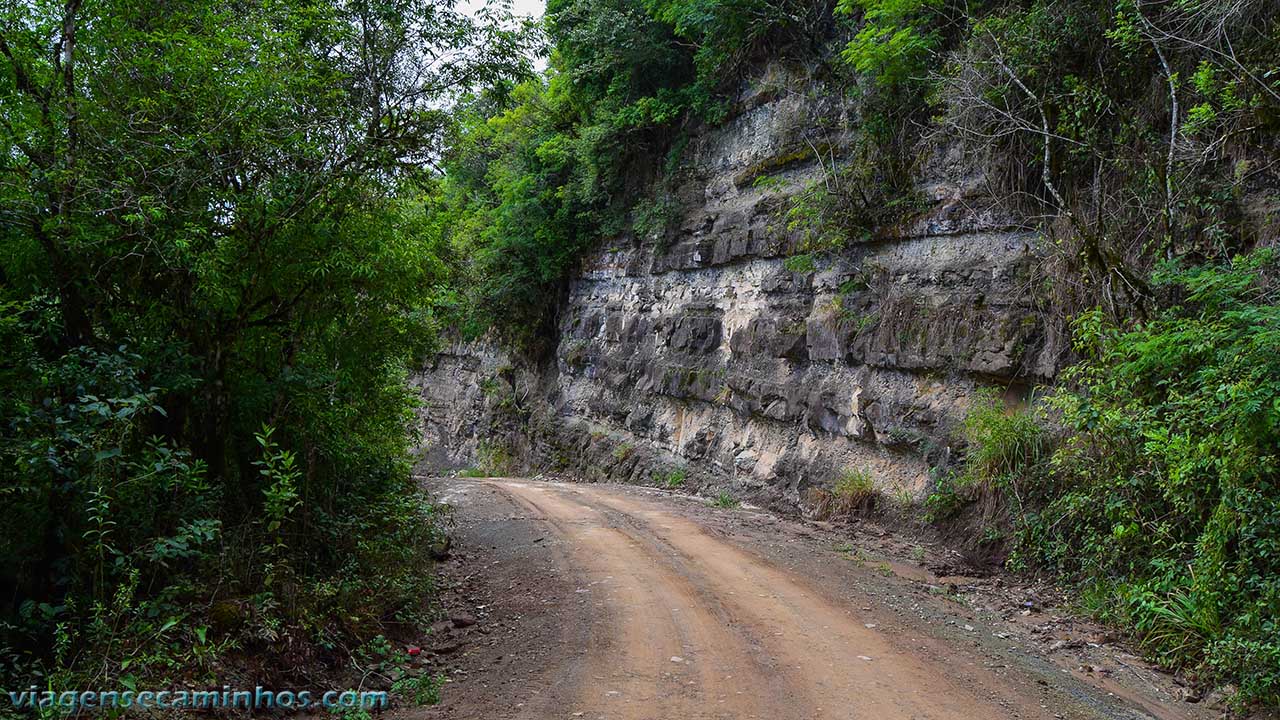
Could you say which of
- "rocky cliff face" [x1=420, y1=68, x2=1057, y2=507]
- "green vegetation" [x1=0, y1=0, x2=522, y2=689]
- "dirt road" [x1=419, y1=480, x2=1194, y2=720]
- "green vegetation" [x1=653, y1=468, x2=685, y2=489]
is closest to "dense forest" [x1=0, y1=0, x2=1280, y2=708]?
"green vegetation" [x1=0, y1=0, x2=522, y2=689]

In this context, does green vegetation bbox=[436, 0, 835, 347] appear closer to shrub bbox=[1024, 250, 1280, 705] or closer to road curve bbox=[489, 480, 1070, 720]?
road curve bbox=[489, 480, 1070, 720]

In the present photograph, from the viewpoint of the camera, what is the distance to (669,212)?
18031 mm

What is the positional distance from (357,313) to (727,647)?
5156 mm

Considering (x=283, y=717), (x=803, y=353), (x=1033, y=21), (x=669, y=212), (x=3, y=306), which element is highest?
(x=1033, y=21)

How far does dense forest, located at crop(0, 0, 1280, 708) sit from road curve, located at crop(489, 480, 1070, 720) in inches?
74.2

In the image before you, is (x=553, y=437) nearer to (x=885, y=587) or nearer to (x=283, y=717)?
(x=885, y=587)

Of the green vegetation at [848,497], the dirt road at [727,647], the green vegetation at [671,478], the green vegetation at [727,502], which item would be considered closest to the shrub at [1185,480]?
the dirt road at [727,647]

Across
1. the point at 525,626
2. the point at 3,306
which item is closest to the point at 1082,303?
the point at 525,626

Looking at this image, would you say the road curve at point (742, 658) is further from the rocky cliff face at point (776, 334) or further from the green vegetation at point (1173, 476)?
the rocky cliff face at point (776, 334)

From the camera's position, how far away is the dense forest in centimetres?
518

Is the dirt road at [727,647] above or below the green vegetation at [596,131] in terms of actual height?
below

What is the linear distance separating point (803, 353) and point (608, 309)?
8.13m

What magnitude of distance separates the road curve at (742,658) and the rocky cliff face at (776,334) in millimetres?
4287

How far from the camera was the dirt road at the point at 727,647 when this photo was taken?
5023mm
